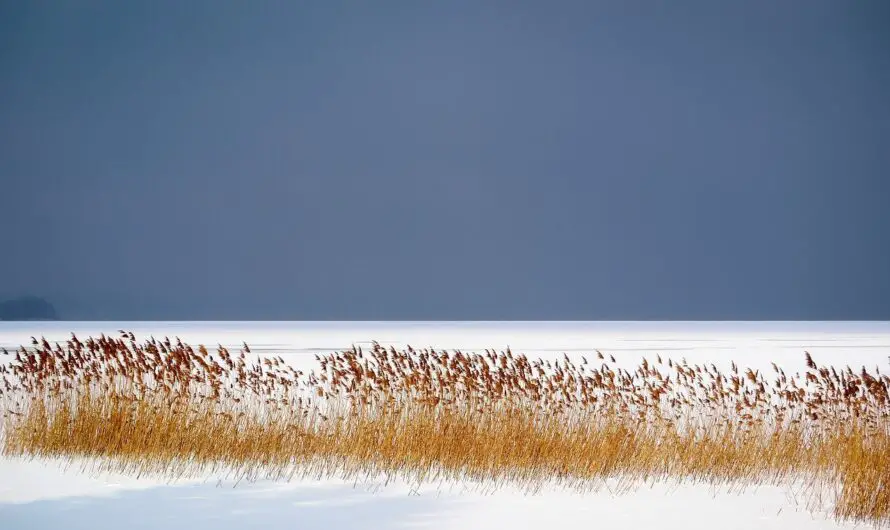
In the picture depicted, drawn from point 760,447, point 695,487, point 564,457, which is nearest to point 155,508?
point 564,457

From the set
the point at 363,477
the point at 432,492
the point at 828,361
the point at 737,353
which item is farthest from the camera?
the point at 737,353

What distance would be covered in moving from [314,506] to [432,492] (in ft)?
4.99

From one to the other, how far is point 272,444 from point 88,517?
3128mm

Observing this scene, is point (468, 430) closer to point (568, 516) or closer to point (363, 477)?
point (363, 477)

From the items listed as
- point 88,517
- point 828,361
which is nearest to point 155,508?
point 88,517

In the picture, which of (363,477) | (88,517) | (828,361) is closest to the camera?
(88,517)

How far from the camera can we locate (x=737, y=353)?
40.3 metres

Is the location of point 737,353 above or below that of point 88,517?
below

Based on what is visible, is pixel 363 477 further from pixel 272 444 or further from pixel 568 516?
pixel 568 516

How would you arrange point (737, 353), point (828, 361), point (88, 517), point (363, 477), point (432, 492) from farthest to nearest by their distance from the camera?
point (737, 353)
point (828, 361)
point (363, 477)
point (432, 492)
point (88, 517)

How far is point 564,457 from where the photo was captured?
12.8 meters

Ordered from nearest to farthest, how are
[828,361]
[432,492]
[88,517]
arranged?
[88,517] < [432,492] < [828,361]

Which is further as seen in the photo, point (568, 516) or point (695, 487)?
point (695, 487)

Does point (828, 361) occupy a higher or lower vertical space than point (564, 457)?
lower
